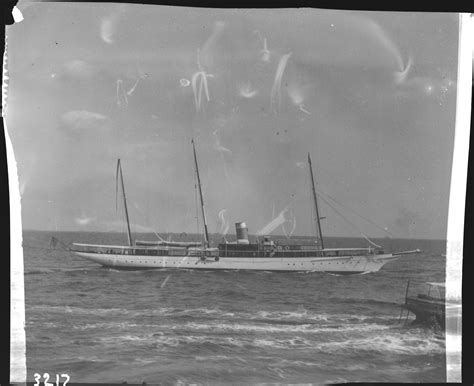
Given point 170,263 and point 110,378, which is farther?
point 170,263

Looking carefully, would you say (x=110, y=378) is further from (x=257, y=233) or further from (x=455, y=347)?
(x=455, y=347)

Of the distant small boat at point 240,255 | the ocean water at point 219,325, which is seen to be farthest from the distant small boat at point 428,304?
the distant small boat at point 240,255

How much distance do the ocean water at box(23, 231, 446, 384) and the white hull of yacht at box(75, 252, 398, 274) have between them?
84mm

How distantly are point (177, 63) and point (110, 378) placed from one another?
2.80 metres

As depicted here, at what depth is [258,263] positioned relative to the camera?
229 inches

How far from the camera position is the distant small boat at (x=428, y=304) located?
18.3ft

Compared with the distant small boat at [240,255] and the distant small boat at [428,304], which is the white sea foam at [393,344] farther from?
the distant small boat at [240,255]

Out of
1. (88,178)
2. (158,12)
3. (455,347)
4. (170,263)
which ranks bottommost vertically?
(455,347)

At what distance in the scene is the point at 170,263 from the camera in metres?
5.66

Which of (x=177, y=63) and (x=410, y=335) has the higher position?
(x=177, y=63)

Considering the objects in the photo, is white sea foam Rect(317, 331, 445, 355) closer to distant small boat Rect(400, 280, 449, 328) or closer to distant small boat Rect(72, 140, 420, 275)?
distant small boat Rect(400, 280, 449, 328)

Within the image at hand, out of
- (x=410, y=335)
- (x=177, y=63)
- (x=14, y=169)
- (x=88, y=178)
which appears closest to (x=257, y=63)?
(x=177, y=63)

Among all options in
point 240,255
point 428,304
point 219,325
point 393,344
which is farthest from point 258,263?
point 428,304

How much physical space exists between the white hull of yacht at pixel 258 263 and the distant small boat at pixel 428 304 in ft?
1.29
